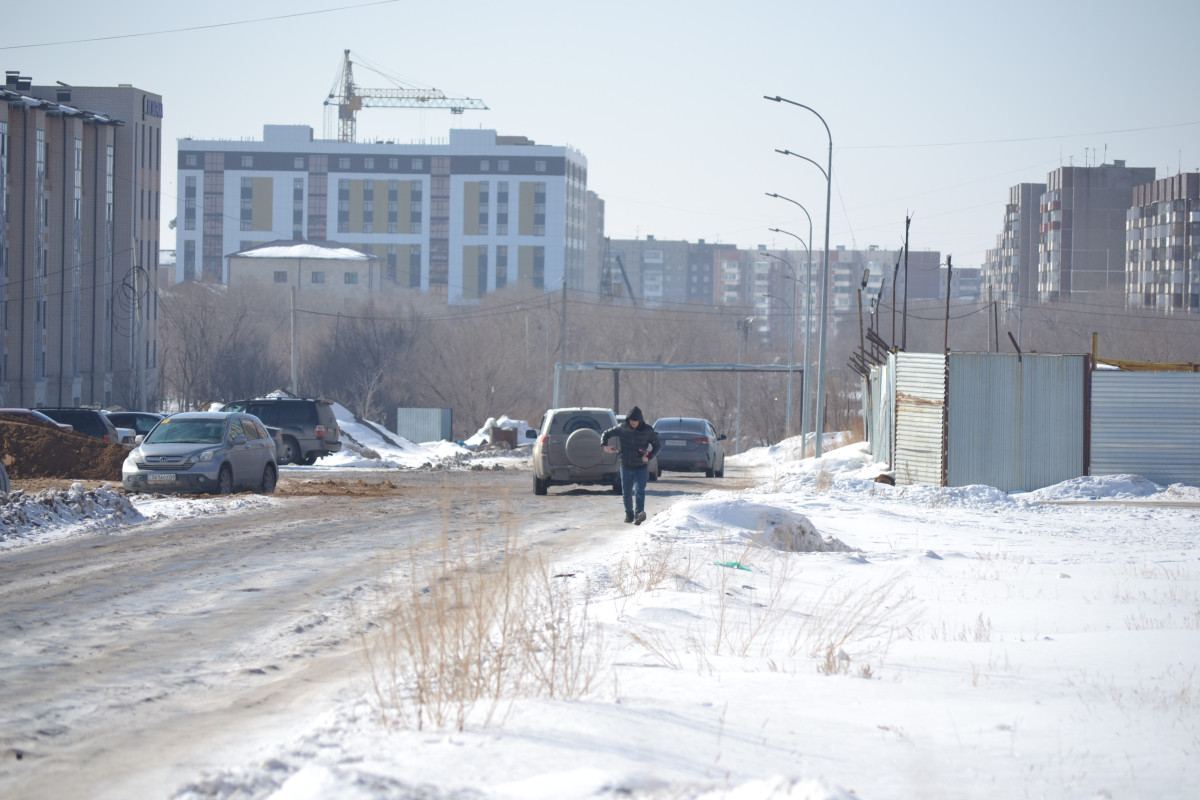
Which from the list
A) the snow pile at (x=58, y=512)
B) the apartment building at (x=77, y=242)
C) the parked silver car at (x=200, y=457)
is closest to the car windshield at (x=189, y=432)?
the parked silver car at (x=200, y=457)

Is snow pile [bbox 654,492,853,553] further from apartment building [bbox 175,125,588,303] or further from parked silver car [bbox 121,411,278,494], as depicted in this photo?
apartment building [bbox 175,125,588,303]

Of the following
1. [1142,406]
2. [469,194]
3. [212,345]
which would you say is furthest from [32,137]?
[469,194]

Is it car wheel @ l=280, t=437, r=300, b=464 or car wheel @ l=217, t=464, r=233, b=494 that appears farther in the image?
car wheel @ l=280, t=437, r=300, b=464

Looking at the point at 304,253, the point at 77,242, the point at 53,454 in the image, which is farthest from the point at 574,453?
the point at 304,253

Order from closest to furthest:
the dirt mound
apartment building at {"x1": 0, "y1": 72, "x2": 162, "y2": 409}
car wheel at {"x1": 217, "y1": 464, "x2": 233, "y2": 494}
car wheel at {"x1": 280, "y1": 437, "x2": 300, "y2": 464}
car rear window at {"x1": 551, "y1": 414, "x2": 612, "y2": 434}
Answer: car wheel at {"x1": 217, "y1": 464, "x2": 233, "y2": 494}, car rear window at {"x1": 551, "y1": 414, "x2": 612, "y2": 434}, the dirt mound, car wheel at {"x1": 280, "y1": 437, "x2": 300, "y2": 464}, apartment building at {"x1": 0, "y1": 72, "x2": 162, "y2": 409}

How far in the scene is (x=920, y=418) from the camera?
24.4 meters

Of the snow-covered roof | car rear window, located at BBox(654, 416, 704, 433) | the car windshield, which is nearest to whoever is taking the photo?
the car windshield

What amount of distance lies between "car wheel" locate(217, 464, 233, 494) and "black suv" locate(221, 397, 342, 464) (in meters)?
13.4

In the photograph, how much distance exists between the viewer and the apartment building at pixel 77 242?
55594 mm

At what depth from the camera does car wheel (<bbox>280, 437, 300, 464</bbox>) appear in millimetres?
34188

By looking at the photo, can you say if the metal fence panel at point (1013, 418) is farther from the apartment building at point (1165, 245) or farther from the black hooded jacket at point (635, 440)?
the apartment building at point (1165, 245)

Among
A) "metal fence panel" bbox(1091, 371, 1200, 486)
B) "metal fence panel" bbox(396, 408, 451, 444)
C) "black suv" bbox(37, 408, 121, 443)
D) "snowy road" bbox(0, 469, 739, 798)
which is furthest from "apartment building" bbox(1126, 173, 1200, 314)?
"snowy road" bbox(0, 469, 739, 798)

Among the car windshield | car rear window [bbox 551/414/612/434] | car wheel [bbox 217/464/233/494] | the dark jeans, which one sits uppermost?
car rear window [bbox 551/414/612/434]

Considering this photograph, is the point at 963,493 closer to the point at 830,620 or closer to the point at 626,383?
the point at 830,620
